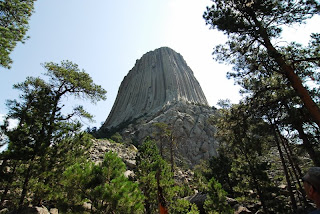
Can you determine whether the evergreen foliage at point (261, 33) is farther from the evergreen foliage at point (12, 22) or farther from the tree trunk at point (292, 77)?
the evergreen foliage at point (12, 22)

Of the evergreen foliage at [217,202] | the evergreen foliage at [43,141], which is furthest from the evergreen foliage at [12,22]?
the evergreen foliage at [217,202]

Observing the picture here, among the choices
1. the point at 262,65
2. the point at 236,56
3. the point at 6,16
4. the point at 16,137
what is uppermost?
the point at 6,16

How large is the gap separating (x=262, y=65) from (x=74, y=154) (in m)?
10.4

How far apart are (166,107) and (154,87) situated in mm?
18752

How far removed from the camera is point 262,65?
8523 millimetres

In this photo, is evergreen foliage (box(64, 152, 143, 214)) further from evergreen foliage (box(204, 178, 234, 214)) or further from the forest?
evergreen foliage (box(204, 178, 234, 214))

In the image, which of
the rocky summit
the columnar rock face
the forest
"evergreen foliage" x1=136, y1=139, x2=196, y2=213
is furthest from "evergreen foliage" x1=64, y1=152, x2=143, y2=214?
the columnar rock face

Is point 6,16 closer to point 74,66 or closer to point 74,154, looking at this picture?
point 74,66

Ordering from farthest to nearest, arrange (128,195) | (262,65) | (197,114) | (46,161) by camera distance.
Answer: (197,114) → (46,161) → (262,65) → (128,195)

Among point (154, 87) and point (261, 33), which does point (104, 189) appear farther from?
point (154, 87)

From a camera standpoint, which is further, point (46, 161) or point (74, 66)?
point (74, 66)

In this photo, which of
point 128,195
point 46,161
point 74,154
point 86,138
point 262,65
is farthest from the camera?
point 86,138

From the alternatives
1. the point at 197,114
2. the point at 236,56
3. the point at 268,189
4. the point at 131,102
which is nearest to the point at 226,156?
the point at 268,189

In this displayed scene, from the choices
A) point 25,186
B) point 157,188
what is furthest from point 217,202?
point 25,186
